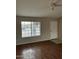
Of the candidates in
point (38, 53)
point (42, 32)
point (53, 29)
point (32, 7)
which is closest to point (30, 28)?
point (42, 32)

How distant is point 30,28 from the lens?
7406 mm

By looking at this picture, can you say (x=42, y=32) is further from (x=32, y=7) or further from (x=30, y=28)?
(x=32, y=7)

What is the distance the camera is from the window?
6947 millimetres

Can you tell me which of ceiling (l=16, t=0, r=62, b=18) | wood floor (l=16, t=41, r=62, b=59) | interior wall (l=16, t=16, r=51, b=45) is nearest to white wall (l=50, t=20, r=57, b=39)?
interior wall (l=16, t=16, r=51, b=45)

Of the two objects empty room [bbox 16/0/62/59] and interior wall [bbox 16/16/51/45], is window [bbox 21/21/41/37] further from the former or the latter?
interior wall [bbox 16/16/51/45]

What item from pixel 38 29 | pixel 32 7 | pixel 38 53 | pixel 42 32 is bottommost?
pixel 38 53

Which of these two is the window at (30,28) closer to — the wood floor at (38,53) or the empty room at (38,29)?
the empty room at (38,29)

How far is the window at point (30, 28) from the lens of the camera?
6.95m

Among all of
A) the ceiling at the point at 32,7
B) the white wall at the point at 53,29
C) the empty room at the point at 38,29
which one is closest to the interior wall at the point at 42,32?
the empty room at the point at 38,29
